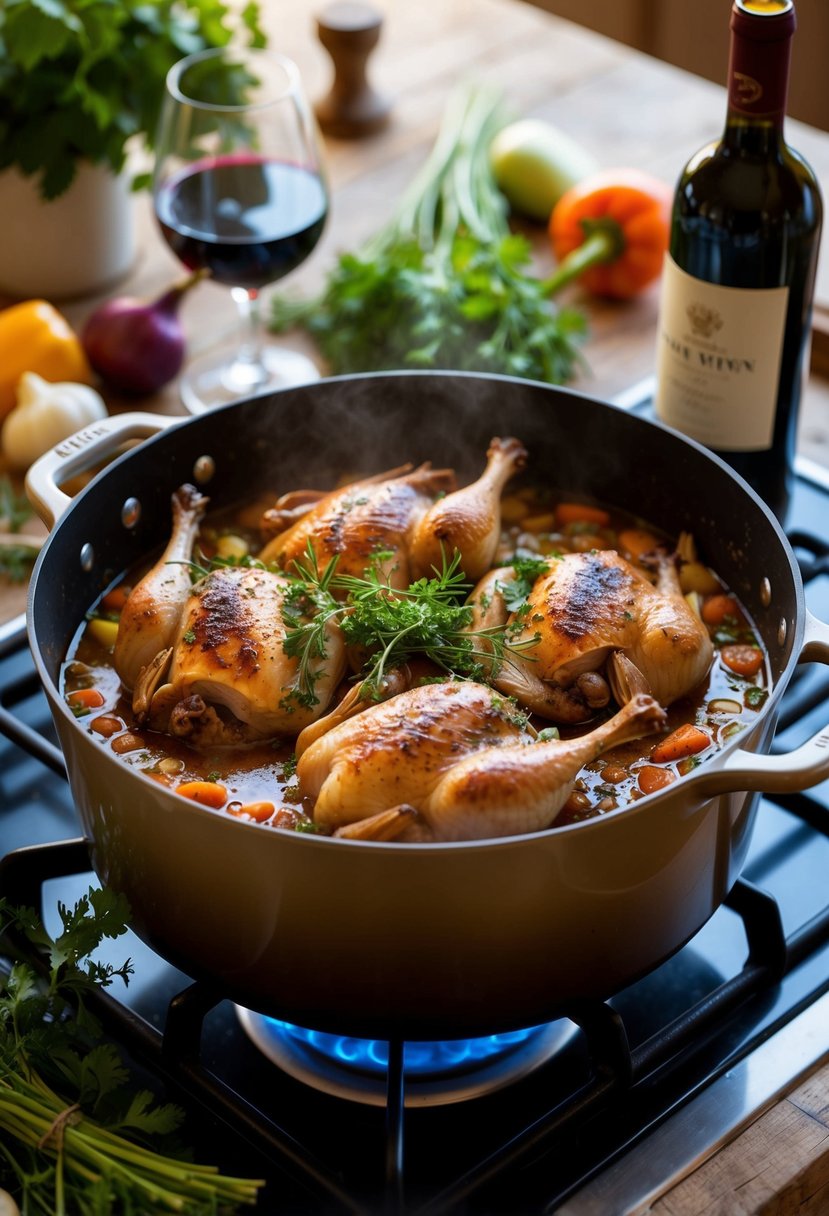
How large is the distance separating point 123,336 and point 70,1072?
1403mm

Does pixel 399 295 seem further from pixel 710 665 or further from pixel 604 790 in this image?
pixel 604 790

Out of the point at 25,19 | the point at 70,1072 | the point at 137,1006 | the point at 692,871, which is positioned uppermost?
the point at 25,19

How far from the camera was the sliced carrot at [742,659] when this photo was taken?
169 cm

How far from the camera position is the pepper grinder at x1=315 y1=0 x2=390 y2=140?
2896 mm

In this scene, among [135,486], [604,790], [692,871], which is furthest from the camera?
[135,486]

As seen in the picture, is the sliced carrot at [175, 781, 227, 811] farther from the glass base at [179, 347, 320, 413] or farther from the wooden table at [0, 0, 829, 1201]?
the glass base at [179, 347, 320, 413]

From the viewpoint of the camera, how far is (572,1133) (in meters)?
1.38

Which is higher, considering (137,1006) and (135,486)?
(135,486)

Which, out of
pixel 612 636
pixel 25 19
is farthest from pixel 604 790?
pixel 25 19

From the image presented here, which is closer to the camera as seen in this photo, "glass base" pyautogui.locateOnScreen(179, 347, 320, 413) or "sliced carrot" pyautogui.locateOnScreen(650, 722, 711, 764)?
"sliced carrot" pyautogui.locateOnScreen(650, 722, 711, 764)

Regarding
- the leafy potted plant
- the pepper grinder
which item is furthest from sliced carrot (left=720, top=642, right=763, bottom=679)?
the pepper grinder

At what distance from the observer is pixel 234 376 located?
97.7 inches

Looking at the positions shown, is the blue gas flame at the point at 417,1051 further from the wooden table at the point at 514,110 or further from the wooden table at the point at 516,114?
the wooden table at the point at 514,110

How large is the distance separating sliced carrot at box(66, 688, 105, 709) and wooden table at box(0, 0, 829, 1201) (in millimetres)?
543
